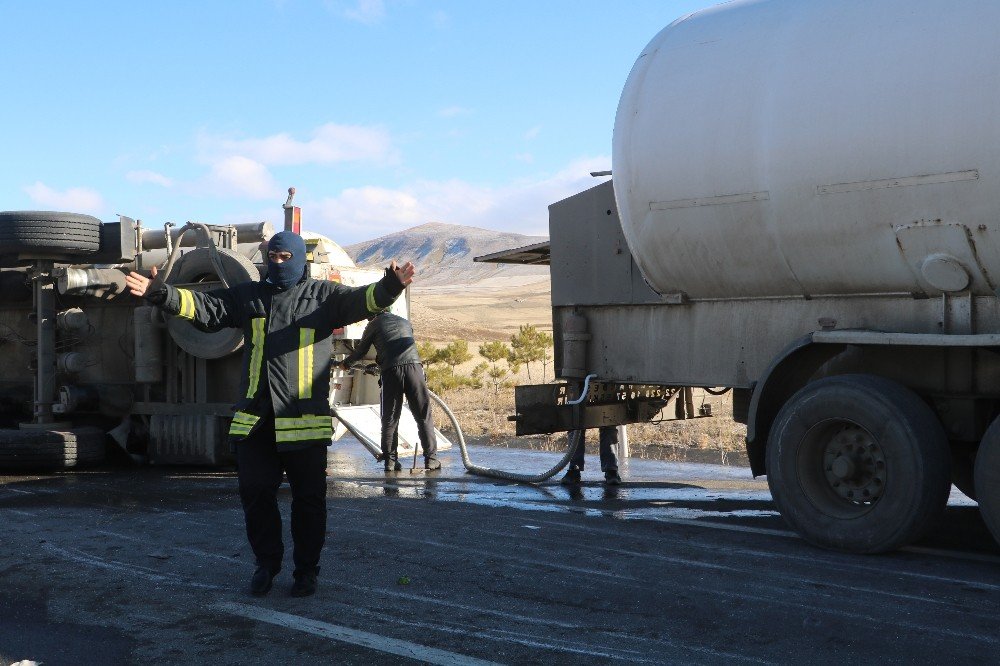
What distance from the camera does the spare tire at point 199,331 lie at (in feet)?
34.1

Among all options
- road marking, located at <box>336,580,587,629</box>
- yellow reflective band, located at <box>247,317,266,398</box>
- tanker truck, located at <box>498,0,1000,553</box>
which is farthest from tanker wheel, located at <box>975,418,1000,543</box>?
yellow reflective band, located at <box>247,317,266,398</box>

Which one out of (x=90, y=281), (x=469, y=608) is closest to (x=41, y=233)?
(x=90, y=281)

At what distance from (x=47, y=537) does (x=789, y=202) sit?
17.0ft

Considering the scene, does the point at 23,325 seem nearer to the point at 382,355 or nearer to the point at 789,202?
the point at 382,355

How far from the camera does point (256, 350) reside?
5.46 m

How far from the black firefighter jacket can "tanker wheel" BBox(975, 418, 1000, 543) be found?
10.8ft

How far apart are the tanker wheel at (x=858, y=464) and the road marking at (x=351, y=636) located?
2951 millimetres

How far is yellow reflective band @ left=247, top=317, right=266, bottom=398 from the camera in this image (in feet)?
17.8

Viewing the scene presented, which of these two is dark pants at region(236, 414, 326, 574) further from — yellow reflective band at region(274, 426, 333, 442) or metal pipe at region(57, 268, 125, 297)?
metal pipe at region(57, 268, 125, 297)

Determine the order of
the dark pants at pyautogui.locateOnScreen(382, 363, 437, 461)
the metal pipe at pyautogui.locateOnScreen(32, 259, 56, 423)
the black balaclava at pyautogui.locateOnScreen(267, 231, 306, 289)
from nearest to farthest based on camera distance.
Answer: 1. the black balaclava at pyautogui.locateOnScreen(267, 231, 306, 289)
2. the dark pants at pyautogui.locateOnScreen(382, 363, 437, 461)
3. the metal pipe at pyautogui.locateOnScreen(32, 259, 56, 423)

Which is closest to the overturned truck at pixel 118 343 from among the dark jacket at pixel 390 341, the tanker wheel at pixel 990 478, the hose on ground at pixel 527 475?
the dark jacket at pixel 390 341

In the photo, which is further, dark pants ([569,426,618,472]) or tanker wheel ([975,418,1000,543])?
dark pants ([569,426,618,472])

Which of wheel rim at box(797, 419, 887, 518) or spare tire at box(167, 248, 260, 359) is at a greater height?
spare tire at box(167, 248, 260, 359)

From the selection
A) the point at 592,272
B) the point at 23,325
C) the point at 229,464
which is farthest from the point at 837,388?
→ the point at 23,325
